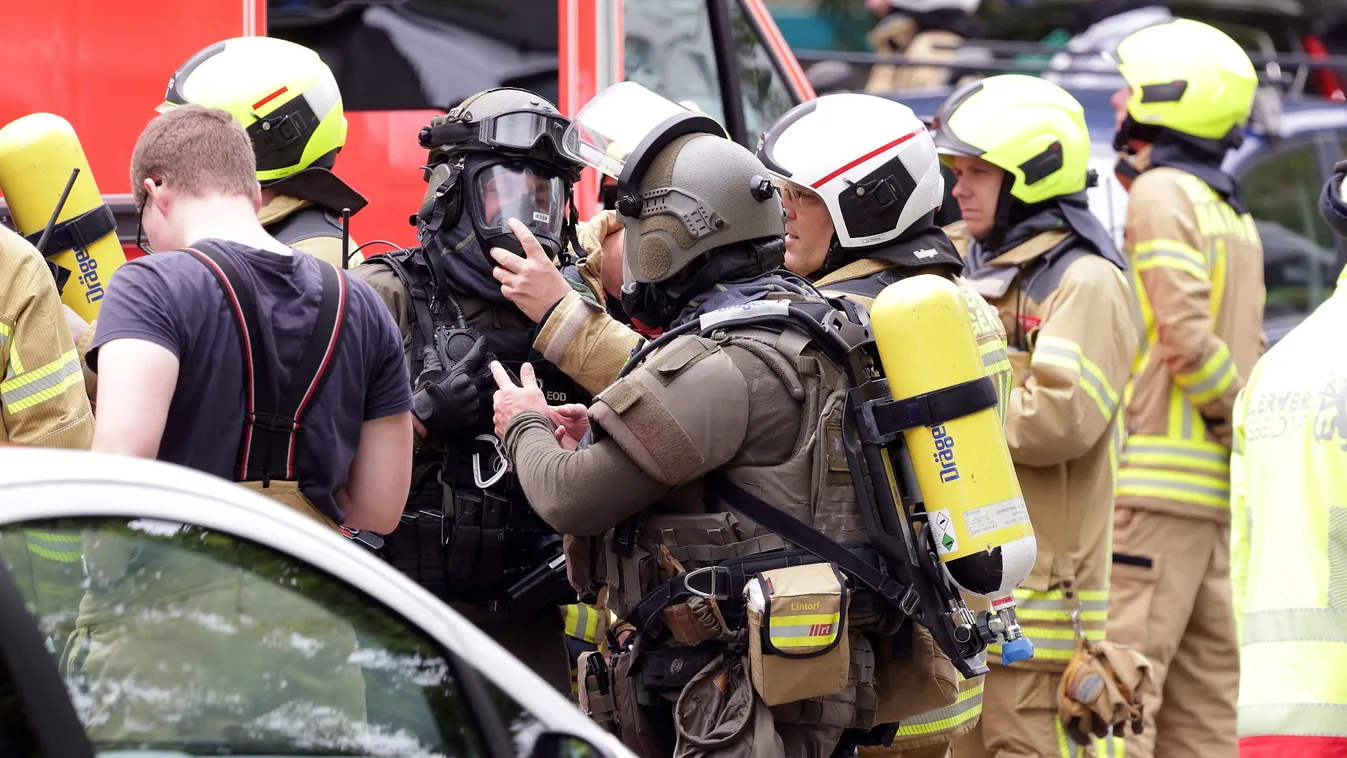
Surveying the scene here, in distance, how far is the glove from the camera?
3.87 m

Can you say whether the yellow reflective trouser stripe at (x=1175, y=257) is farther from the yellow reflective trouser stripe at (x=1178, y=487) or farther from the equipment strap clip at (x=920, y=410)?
the equipment strap clip at (x=920, y=410)

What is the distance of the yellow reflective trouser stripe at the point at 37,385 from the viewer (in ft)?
11.9

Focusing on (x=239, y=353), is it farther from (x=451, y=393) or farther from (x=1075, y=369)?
(x=1075, y=369)

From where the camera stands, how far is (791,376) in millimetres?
3211

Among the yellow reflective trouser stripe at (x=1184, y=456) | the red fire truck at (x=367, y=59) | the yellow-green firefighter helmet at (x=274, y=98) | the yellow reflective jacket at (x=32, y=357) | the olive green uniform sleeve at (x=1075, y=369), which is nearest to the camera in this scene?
the yellow reflective jacket at (x=32, y=357)

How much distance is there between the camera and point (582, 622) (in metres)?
4.71

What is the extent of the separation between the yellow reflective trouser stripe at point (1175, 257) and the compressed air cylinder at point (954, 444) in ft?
8.83

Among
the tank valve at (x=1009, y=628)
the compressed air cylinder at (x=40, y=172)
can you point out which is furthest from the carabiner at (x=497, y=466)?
the compressed air cylinder at (x=40, y=172)

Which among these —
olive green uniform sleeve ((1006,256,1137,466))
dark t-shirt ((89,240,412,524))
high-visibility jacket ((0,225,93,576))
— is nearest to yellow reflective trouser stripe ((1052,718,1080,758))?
olive green uniform sleeve ((1006,256,1137,466))

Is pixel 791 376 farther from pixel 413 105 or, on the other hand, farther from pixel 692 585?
pixel 413 105

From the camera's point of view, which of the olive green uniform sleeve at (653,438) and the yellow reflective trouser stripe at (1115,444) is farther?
the yellow reflective trouser stripe at (1115,444)

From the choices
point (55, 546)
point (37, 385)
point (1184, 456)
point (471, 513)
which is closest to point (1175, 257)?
point (1184, 456)

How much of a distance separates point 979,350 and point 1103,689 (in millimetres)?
1494

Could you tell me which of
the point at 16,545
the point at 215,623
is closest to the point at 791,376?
the point at 215,623
